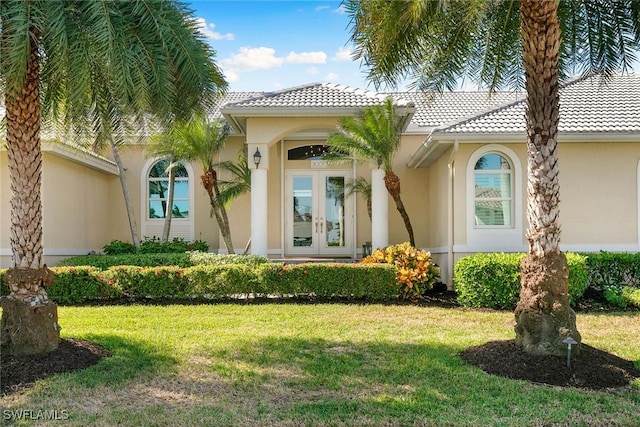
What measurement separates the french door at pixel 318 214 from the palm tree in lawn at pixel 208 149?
245 cm

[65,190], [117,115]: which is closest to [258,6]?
[117,115]

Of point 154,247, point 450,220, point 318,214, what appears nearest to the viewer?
point 450,220

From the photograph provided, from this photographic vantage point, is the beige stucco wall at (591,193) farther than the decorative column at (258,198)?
No

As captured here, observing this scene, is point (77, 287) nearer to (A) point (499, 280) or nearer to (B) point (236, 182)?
(B) point (236, 182)

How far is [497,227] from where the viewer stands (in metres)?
13.3

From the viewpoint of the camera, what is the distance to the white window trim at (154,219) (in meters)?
18.0

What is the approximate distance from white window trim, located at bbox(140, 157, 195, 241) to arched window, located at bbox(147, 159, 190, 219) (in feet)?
0.33

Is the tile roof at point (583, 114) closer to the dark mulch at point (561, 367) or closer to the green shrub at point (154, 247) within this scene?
the dark mulch at point (561, 367)

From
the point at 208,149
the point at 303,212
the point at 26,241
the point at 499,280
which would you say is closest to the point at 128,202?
the point at 208,149

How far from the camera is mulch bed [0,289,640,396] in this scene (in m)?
5.98

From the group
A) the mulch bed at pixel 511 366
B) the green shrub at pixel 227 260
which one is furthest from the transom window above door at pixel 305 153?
the mulch bed at pixel 511 366

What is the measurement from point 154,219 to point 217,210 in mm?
3710

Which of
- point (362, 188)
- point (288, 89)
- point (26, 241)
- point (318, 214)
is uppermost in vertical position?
point (288, 89)

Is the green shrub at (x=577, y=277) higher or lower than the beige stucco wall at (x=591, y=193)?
lower
